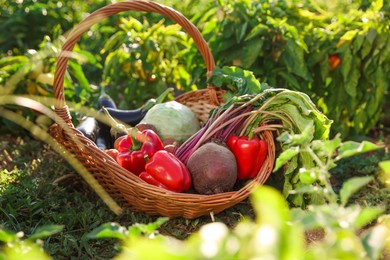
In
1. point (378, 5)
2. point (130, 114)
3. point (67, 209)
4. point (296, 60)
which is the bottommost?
point (67, 209)

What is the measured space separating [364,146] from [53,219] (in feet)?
5.87

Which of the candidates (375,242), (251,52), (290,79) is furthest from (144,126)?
(375,242)

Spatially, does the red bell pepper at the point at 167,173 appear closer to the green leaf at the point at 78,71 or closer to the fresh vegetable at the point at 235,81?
the fresh vegetable at the point at 235,81

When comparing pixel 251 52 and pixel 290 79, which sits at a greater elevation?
pixel 251 52

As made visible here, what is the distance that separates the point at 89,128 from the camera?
3426 mm

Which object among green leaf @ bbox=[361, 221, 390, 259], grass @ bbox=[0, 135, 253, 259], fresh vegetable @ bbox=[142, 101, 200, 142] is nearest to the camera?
green leaf @ bbox=[361, 221, 390, 259]

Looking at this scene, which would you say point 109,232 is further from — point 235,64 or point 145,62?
point 145,62

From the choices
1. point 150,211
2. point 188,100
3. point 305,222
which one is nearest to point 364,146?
point 305,222

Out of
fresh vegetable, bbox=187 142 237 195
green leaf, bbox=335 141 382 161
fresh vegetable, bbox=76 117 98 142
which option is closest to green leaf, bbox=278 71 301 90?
fresh vegetable, bbox=187 142 237 195

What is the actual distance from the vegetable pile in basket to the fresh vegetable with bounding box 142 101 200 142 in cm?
9

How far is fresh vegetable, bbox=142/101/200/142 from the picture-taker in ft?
10.9

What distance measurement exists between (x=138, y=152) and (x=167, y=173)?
26cm

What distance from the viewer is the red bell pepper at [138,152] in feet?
9.72

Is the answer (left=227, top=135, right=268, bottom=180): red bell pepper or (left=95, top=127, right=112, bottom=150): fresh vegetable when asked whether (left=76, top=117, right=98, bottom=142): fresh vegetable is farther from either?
(left=227, top=135, right=268, bottom=180): red bell pepper
